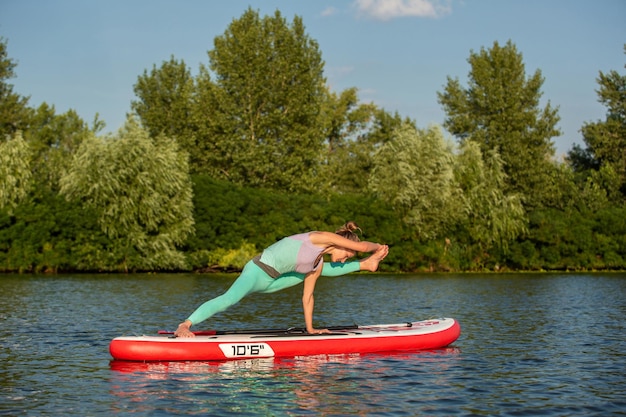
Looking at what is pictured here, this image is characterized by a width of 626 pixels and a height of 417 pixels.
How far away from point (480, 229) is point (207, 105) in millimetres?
22702

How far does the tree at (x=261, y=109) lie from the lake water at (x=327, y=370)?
3665cm

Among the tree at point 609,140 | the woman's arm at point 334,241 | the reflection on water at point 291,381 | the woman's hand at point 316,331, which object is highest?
the tree at point 609,140

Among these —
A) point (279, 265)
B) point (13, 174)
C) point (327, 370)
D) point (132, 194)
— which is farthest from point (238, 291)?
point (13, 174)

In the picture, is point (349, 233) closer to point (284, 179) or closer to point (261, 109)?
point (284, 179)

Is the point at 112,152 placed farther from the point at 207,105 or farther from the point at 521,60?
the point at 521,60

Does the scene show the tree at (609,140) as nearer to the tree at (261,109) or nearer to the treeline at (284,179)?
the treeline at (284,179)

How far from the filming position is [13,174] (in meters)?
44.7

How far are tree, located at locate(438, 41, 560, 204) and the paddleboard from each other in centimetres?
4910

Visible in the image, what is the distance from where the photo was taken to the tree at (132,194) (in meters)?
42.9

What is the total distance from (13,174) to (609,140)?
1904 inches

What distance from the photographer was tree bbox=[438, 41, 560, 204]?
205 ft

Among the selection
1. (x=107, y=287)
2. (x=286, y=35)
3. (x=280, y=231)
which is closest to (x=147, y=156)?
(x=280, y=231)

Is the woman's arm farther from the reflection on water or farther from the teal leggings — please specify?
A: the reflection on water

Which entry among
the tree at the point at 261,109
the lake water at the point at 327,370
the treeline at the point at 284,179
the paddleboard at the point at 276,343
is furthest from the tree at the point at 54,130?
the paddleboard at the point at 276,343
